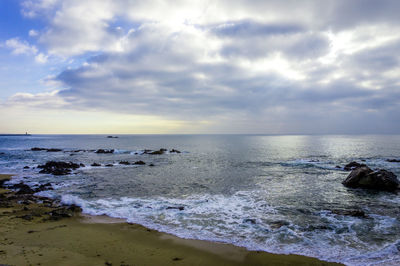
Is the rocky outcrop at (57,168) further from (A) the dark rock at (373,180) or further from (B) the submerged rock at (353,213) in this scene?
(A) the dark rock at (373,180)

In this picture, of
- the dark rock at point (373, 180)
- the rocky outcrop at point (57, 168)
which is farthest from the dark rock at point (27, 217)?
the dark rock at point (373, 180)

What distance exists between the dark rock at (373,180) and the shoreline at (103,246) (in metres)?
17.1

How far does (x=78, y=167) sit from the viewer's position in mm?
34781

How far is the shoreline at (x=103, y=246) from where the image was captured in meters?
8.05

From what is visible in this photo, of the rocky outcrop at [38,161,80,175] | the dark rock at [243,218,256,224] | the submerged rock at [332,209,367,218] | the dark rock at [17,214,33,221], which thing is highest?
the dark rock at [17,214,33,221]

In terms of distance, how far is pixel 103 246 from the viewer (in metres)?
9.13

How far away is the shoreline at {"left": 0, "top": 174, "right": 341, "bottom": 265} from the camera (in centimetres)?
805

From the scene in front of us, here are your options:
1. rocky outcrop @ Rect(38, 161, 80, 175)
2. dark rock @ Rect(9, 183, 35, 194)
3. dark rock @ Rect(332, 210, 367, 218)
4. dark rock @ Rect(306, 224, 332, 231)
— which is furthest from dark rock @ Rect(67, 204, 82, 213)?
rocky outcrop @ Rect(38, 161, 80, 175)

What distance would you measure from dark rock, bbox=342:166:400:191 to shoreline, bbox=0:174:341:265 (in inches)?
675

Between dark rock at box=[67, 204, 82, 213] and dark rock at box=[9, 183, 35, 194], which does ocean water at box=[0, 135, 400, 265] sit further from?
dark rock at box=[9, 183, 35, 194]

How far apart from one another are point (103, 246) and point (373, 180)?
23.6 meters

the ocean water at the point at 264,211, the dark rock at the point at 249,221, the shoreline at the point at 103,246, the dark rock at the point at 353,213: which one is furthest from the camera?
the dark rock at the point at 353,213

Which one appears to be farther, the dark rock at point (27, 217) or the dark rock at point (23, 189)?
the dark rock at point (23, 189)

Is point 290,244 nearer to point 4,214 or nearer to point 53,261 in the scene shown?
point 53,261
